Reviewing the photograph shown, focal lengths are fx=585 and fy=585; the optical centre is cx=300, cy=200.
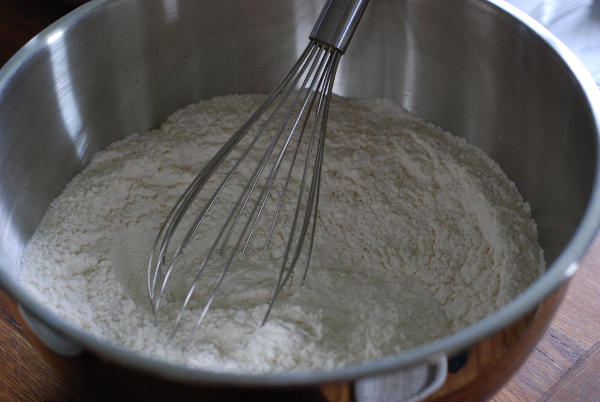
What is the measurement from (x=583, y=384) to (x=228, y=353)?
1.18 ft

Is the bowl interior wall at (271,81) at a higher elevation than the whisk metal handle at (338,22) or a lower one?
lower

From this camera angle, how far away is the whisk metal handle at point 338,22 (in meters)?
0.60

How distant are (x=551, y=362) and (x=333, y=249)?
264 millimetres

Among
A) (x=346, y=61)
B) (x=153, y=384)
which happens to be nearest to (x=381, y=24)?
(x=346, y=61)

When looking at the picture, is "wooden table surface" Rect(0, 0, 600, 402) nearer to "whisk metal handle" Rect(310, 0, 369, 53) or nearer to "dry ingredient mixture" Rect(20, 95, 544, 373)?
"dry ingredient mixture" Rect(20, 95, 544, 373)

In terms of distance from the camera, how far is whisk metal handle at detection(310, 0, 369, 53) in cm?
60

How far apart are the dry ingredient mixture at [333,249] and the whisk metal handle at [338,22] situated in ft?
0.61

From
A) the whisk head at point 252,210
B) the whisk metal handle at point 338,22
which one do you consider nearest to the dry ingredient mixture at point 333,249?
the whisk head at point 252,210

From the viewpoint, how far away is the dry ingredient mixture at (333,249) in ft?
1.84

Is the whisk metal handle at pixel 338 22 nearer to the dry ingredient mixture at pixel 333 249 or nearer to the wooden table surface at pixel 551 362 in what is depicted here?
the dry ingredient mixture at pixel 333 249

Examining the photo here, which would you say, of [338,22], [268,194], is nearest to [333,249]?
[268,194]

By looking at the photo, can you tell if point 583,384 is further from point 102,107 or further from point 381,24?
point 102,107

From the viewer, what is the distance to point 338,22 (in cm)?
60

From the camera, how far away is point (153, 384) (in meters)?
0.39
